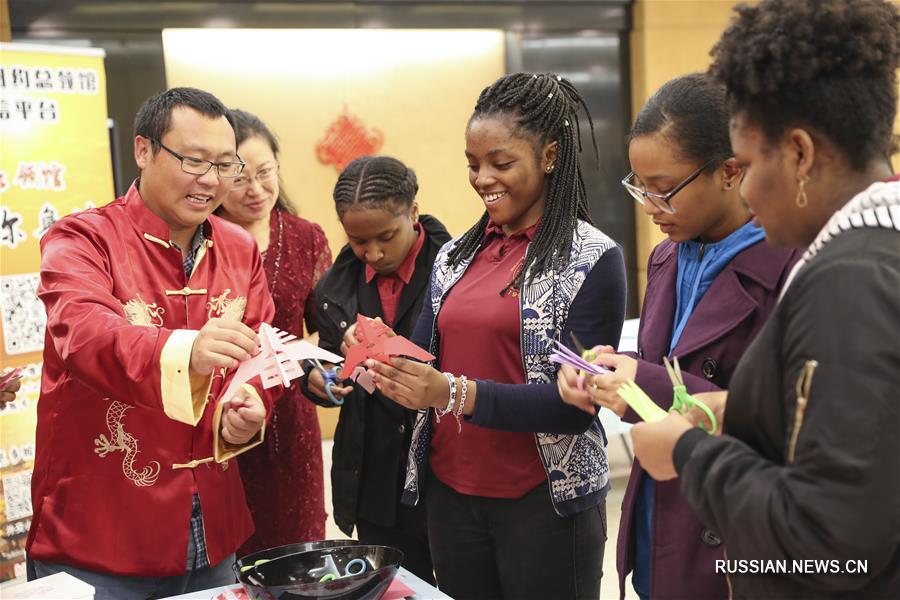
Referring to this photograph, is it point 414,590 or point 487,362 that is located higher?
point 487,362

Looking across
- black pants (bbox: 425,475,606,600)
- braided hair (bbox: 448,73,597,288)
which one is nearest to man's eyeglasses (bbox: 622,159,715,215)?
braided hair (bbox: 448,73,597,288)

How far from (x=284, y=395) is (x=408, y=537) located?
2.12 ft

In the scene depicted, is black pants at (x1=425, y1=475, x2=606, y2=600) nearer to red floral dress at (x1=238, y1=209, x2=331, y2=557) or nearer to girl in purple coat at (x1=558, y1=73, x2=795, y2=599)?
girl in purple coat at (x1=558, y1=73, x2=795, y2=599)

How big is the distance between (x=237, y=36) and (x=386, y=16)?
3.89ft

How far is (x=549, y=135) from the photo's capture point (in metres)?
2.07

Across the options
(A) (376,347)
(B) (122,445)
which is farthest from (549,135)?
(B) (122,445)

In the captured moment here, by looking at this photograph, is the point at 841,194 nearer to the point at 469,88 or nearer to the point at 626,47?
the point at 469,88

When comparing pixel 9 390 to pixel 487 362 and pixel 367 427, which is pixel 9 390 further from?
pixel 487 362

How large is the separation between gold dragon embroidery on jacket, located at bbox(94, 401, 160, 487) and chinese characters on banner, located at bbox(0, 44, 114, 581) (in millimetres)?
2480

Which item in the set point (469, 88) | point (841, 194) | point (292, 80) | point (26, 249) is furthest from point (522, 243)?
point (469, 88)

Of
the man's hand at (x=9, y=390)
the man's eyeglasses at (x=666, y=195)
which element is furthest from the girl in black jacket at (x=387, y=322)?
the man's eyeglasses at (x=666, y=195)

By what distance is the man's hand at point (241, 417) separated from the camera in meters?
2.05

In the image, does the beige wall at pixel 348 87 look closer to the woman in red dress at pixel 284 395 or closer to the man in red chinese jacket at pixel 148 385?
the woman in red dress at pixel 284 395

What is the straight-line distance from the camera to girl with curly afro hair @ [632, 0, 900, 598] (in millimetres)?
991
